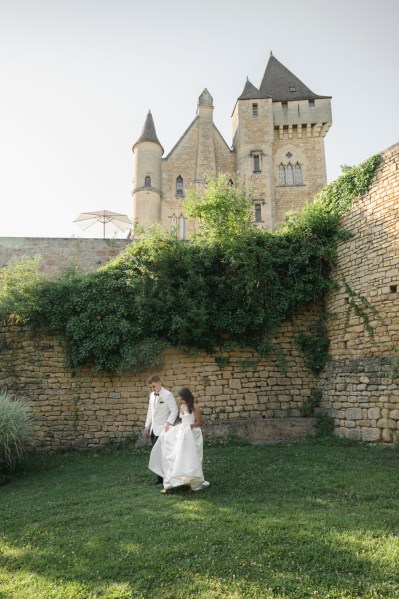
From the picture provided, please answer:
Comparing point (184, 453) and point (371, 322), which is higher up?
point (371, 322)

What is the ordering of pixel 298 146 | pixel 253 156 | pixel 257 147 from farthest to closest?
pixel 298 146
pixel 253 156
pixel 257 147

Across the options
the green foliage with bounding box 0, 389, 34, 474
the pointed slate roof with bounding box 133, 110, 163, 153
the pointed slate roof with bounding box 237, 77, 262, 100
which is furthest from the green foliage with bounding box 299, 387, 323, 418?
the pointed slate roof with bounding box 237, 77, 262, 100

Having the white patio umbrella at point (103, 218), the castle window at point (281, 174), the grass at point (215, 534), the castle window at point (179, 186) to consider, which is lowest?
the grass at point (215, 534)

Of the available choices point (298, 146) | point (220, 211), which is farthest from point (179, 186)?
point (220, 211)

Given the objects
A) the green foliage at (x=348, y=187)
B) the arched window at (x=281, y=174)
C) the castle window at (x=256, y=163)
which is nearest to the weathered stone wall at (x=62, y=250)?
the green foliage at (x=348, y=187)

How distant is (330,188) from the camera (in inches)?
490

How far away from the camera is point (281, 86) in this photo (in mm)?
35406

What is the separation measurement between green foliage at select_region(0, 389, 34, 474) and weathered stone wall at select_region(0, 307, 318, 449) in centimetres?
215

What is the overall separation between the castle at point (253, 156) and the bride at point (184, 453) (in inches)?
963

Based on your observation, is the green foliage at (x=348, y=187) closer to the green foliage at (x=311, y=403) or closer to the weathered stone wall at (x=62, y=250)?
the green foliage at (x=311, y=403)

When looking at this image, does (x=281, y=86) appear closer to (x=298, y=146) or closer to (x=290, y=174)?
(x=298, y=146)

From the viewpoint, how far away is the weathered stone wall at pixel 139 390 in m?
11.8

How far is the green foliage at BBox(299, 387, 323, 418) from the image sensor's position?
38.3 feet

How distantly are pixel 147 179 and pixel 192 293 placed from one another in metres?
21.4
